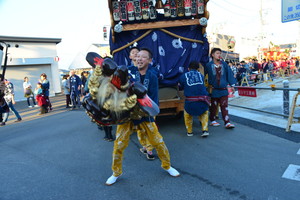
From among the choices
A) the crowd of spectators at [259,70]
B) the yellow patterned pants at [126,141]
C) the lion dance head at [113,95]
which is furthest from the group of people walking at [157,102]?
the crowd of spectators at [259,70]

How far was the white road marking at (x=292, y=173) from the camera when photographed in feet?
10.1

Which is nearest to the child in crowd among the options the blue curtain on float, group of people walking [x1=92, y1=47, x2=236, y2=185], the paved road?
the paved road

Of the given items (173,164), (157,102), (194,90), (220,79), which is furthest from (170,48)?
(173,164)

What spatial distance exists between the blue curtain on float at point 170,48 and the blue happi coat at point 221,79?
0.54m

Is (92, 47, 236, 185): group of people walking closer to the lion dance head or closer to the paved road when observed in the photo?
the paved road

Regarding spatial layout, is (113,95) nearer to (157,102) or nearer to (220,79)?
(157,102)

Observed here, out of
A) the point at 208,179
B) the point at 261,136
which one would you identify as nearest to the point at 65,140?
the point at 208,179

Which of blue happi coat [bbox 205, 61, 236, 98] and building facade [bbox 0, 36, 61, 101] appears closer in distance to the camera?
blue happi coat [bbox 205, 61, 236, 98]

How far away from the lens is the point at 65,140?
5738 mm

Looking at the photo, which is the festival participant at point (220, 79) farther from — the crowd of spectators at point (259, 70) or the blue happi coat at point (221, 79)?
the crowd of spectators at point (259, 70)

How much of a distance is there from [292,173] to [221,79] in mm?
2670

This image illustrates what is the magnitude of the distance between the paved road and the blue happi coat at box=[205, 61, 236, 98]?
865 mm

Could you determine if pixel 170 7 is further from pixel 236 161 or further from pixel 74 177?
pixel 74 177

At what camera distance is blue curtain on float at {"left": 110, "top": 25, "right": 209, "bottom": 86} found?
5.77 m
